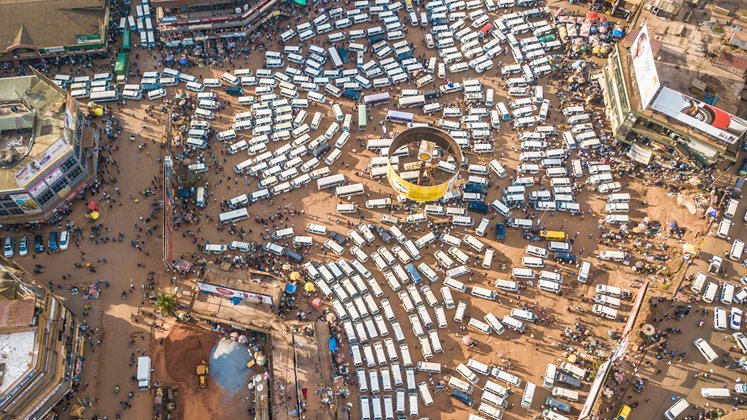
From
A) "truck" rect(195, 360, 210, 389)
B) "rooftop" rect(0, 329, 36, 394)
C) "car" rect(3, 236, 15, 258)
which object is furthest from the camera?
"car" rect(3, 236, 15, 258)

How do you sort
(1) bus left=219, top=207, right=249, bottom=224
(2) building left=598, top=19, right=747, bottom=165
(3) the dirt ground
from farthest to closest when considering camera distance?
(2) building left=598, top=19, right=747, bottom=165
(1) bus left=219, top=207, right=249, bottom=224
(3) the dirt ground

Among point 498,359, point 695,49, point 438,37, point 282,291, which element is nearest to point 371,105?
point 438,37

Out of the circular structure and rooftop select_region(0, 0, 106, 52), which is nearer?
the circular structure

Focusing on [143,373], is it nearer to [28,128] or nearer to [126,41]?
[28,128]

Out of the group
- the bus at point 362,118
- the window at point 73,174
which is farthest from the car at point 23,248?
the bus at point 362,118

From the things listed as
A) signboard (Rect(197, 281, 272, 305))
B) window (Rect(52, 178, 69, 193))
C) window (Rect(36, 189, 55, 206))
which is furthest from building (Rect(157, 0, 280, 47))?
signboard (Rect(197, 281, 272, 305))

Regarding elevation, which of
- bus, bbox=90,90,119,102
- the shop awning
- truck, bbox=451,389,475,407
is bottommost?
truck, bbox=451,389,475,407

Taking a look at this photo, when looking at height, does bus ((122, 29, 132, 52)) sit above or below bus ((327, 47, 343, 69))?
above

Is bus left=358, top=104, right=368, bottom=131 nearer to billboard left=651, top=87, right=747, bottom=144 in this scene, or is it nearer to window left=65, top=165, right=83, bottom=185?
window left=65, top=165, right=83, bottom=185
